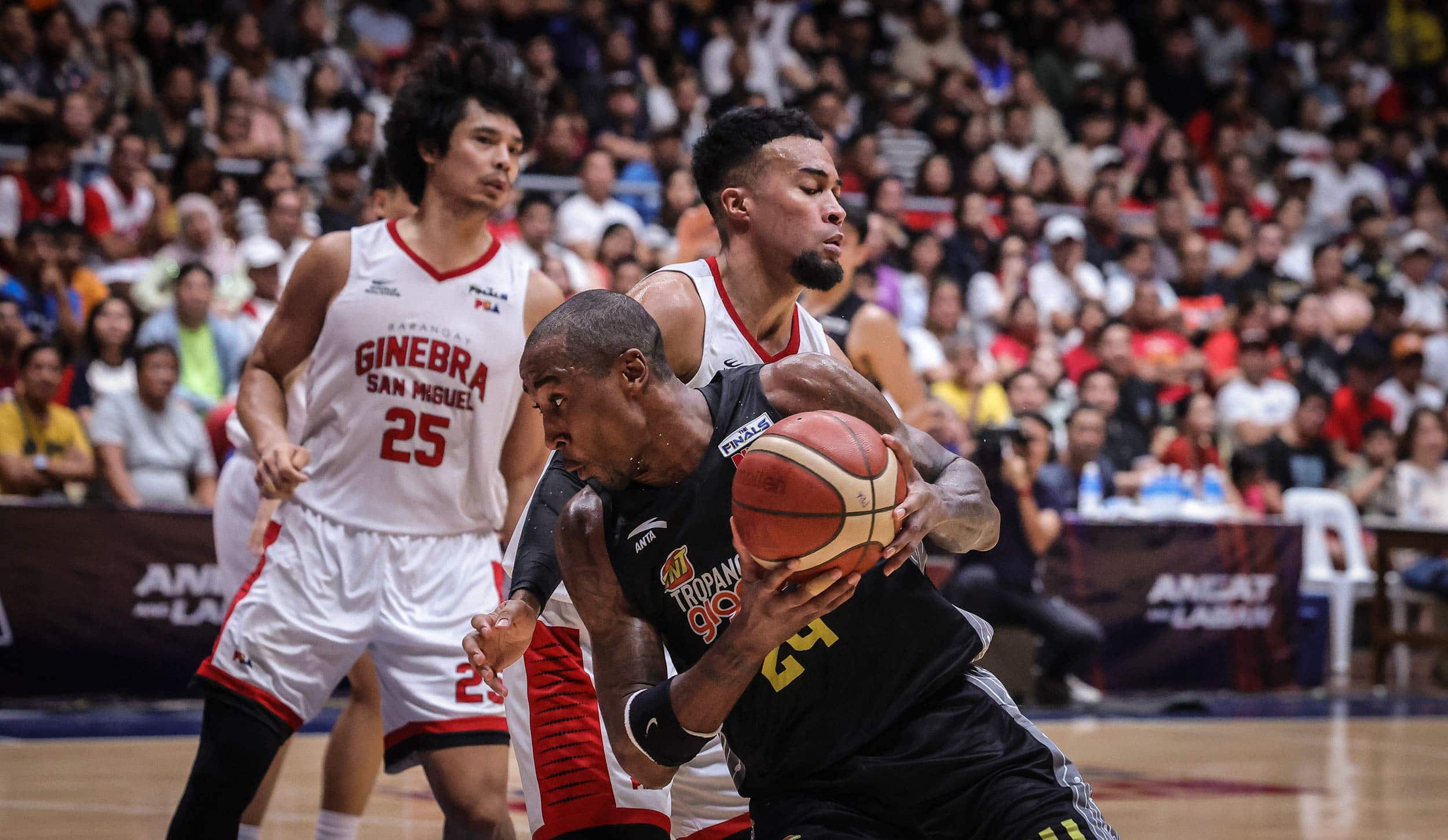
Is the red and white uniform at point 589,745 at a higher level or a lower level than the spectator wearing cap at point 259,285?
lower

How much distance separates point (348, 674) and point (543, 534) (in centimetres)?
186

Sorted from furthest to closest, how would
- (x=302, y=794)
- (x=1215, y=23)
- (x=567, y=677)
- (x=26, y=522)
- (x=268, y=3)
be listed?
(x=1215, y=23)
(x=268, y=3)
(x=26, y=522)
(x=302, y=794)
(x=567, y=677)

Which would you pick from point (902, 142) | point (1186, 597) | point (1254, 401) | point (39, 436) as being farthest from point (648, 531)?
point (902, 142)

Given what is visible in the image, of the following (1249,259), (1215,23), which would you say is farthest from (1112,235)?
(1215,23)

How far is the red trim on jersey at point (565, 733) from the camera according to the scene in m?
3.70

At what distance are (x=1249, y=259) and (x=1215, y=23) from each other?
15.3 ft

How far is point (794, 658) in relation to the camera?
3.07m

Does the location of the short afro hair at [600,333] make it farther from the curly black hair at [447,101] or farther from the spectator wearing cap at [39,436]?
Answer: the spectator wearing cap at [39,436]

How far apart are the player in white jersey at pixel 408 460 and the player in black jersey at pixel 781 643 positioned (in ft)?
3.96

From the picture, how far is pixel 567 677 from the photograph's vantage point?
3.79 m

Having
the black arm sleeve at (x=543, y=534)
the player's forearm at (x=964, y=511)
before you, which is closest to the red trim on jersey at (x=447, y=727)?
the black arm sleeve at (x=543, y=534)

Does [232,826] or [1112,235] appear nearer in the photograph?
[232,826]

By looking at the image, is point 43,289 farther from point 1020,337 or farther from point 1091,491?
point 1020,337

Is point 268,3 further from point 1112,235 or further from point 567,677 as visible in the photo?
point 567,677
